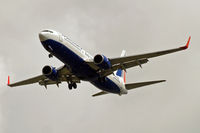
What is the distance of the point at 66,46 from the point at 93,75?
227 inches

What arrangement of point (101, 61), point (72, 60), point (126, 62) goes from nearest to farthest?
1. point (72, 60)
2. point (101, 61)
3. point (126, 62)

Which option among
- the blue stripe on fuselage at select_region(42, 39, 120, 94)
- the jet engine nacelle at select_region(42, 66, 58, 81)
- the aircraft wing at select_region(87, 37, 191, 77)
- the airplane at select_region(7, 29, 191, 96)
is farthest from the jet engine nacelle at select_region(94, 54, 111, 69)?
the jet engine nacelle at select_region(42, 66, 58, 81)

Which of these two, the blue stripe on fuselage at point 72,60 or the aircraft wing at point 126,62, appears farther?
the aircraft wing at point 126,62

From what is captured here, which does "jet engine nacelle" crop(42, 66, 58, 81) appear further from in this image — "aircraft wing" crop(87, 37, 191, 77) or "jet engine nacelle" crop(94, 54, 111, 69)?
"jet engine nacelle" crop(94, 54, 111, 69)

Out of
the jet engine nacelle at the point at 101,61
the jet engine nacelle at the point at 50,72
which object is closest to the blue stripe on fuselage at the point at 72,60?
the jet engine nacelle at the point at 101,61

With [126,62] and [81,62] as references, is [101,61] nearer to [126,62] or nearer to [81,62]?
[81,62]

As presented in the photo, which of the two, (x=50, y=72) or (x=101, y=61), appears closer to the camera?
(x=101, y=61)

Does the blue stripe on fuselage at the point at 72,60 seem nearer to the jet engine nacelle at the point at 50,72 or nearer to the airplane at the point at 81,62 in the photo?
the airplane at the point at 81,62

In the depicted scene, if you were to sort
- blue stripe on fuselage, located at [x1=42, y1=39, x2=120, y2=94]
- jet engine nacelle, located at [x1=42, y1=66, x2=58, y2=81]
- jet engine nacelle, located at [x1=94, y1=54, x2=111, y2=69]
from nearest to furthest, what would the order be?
blue stripe on fuselage, located at [x1=42, y1=39, x2=120, y2=94] → jet engine nacelle, located at [x1=94, y1=54, x2=111, y2=69] → jet engine nacelle, located at [x1=42, y1=66, x2=58, y2=81]

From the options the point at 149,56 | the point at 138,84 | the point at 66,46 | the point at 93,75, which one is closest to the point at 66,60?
the point at 66,46

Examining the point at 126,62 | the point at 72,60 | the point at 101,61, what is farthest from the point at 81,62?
the point at 126,62

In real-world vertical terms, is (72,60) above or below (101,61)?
above

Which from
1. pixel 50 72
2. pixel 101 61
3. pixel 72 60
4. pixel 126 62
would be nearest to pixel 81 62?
pixel 72 60

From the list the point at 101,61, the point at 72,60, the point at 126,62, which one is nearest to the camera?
the point at 72,60
